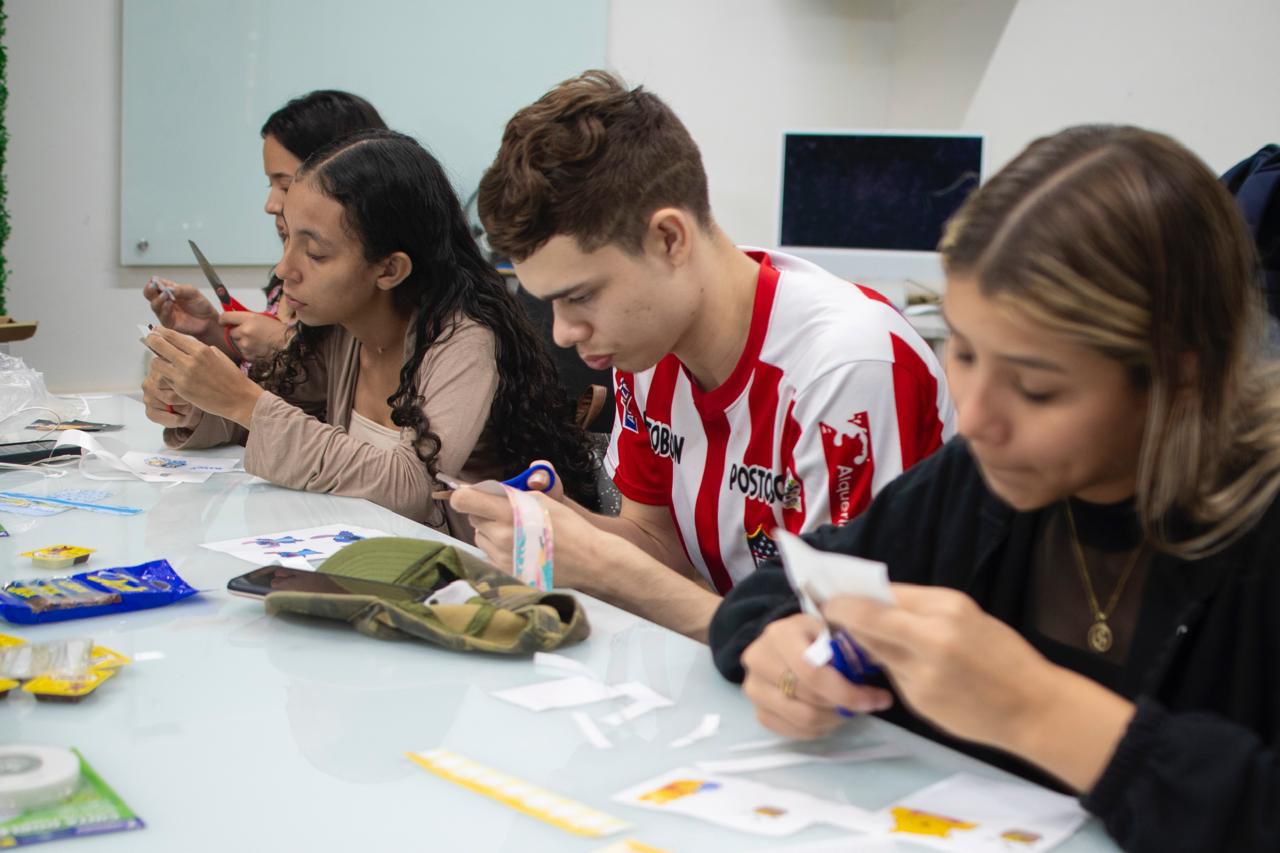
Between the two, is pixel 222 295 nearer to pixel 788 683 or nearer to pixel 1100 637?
pixel 788 683

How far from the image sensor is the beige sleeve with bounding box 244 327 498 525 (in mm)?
1844

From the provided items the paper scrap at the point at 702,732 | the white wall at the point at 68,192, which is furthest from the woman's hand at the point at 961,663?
the white wall at the point at 68,192

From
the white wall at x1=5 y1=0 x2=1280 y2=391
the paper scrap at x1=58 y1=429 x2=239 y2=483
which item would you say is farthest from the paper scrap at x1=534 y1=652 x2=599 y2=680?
the white wall at x1=5 y1=0 x2=1280 y2=391

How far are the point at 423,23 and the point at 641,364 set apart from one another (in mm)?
3212

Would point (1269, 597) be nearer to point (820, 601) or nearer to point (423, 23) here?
point (820, 601)

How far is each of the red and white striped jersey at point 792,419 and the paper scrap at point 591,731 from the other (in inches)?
18.6

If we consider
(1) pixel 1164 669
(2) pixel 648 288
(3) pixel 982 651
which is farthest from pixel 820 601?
(2) pixel 648 288

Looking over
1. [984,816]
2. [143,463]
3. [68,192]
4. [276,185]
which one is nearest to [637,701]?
[984,816]

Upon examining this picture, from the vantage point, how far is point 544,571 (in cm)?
130

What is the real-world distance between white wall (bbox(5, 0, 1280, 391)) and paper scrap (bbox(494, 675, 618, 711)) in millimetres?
3004

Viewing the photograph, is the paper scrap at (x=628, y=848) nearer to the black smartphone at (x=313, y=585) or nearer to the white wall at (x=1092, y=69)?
the black smartphone at (x=313, y=585)

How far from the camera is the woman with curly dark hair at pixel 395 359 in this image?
1.86 metres

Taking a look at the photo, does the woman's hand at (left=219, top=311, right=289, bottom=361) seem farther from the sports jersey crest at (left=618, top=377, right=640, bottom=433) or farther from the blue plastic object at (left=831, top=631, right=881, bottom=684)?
the blue plastic object at (left=831, top=631, right=881, bottom=684)

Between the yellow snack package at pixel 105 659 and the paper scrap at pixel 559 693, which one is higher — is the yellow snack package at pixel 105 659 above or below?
below
